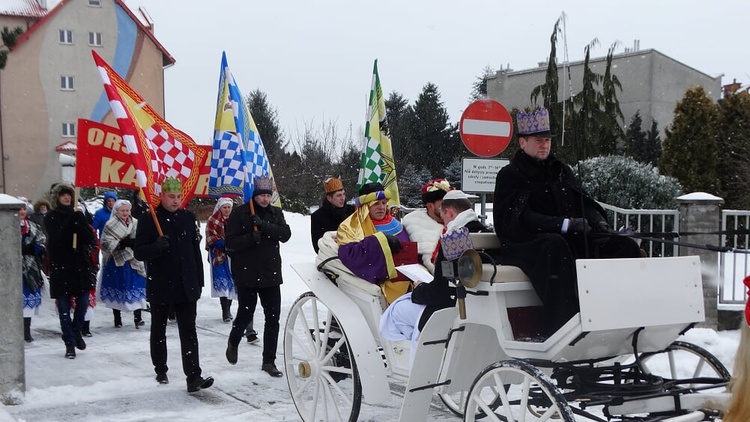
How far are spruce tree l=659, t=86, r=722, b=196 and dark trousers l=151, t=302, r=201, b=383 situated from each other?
689 inches

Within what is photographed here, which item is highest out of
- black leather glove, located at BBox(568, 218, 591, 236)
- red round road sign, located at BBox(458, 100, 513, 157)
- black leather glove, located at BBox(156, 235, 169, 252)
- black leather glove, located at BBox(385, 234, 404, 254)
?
red round road sign, located at BBox(458, 100, 513, 157)

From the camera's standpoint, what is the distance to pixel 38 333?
911cm

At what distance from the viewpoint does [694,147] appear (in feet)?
68.6

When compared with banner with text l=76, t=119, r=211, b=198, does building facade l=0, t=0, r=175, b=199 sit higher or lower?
higher

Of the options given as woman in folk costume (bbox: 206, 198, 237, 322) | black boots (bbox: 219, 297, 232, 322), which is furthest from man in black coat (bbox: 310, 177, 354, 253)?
black boots (bbox: 219, 297, 232, 322)

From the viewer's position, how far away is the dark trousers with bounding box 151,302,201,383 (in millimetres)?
6203

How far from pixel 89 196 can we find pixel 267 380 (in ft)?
67.0

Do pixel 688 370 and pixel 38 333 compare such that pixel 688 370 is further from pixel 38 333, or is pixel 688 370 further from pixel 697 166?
pixel 697 166

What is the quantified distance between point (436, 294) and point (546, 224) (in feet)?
2.62

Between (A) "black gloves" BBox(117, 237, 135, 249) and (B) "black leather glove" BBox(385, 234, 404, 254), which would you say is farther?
(A) "black gloves" BBox(117, 237, 135, 249)

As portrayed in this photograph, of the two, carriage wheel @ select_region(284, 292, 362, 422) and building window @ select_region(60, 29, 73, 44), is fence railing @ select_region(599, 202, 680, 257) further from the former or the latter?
building window @ select_region(60, 29, 73, 44)

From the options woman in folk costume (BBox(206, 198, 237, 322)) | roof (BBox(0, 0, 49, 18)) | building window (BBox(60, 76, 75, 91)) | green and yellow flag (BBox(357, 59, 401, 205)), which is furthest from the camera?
building window (BBox(60, 76, 75, 91))

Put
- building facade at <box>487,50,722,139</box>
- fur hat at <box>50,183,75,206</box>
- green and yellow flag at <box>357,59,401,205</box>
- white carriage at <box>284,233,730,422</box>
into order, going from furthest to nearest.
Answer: building facade at <box>487,50,722,139</box> < green and yellow flag at <box>357,59,401,205</box> < fur hat at <box>50,183,75,206</box> < white carriage at <box>284,233,730,422</box>

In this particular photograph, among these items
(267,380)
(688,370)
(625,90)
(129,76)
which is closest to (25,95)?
(129,76)
